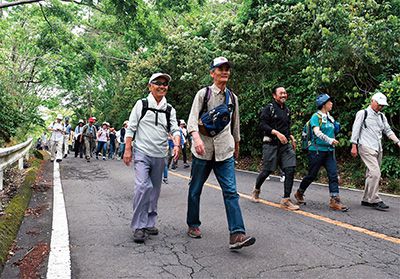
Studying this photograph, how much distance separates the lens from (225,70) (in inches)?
174

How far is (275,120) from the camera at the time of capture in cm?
652

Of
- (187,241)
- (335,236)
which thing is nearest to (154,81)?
(187,241)

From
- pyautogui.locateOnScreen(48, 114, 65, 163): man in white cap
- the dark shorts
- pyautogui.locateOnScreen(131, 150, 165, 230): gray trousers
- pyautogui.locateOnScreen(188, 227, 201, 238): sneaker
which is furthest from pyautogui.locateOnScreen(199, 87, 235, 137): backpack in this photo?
pyautogui.locateOnScreen(48, 114, 65, 163): man in white cap

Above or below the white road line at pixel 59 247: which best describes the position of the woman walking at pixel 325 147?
above

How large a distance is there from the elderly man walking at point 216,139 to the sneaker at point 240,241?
234mm

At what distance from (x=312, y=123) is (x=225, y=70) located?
263cm

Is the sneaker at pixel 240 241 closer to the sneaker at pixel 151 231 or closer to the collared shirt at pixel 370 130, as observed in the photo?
the sneaker at pixel 151 231

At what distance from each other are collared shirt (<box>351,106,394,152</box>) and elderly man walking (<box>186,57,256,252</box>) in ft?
9.83

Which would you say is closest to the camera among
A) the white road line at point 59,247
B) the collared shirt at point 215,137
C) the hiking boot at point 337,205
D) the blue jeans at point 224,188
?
the white road line at point 59,247

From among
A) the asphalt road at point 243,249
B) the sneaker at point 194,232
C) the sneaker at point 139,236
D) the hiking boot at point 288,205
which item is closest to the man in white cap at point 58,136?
the asphalt road at point 243,249

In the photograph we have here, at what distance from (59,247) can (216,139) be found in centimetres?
201

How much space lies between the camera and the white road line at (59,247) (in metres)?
3.48

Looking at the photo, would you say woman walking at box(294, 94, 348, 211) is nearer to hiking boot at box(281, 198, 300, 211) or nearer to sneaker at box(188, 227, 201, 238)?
hiking boot at box(281, 198, 300, 211)

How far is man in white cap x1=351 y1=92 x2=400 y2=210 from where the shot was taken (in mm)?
6535
